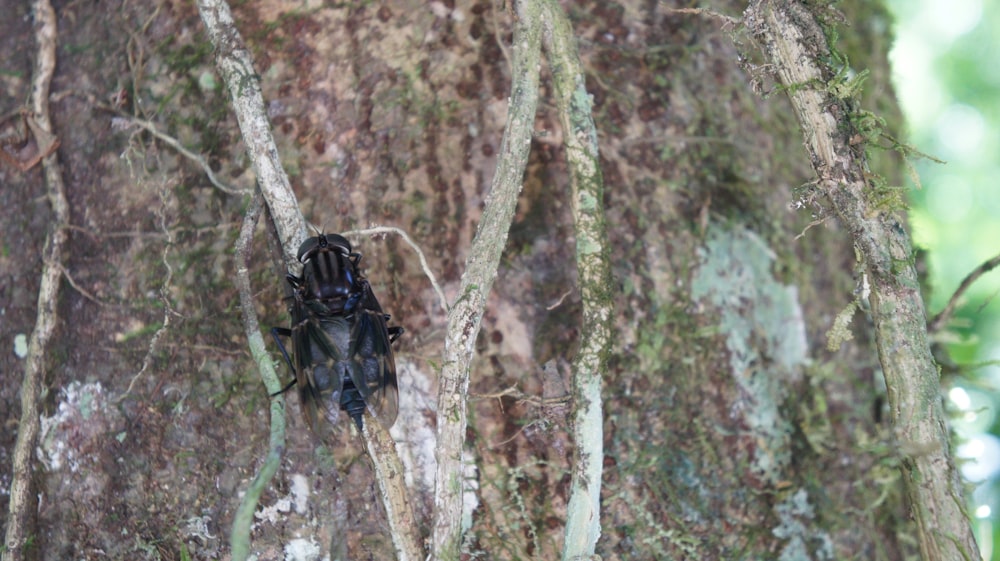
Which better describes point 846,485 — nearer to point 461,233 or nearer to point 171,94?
point 461,233

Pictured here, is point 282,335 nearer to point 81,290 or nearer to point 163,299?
point 163,299

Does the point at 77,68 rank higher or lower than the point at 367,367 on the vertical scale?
higher

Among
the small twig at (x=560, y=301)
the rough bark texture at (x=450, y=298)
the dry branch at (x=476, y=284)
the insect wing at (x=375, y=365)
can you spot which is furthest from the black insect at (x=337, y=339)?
the small twig at (x=560, y=301)

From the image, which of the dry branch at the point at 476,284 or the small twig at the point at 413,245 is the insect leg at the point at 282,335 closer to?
the small twig at the point at 413,245

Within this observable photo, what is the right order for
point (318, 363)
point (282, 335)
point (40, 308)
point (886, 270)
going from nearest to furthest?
1. point (886, 270)
2. point (318, 363)
3. point (282, 335)
4. point (40, 308)

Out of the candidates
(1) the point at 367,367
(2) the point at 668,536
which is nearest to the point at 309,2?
(1) the point at 367,367

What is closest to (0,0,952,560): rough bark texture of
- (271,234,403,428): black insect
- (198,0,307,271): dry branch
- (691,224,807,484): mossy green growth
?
(691,224,807,484): mossy green growth

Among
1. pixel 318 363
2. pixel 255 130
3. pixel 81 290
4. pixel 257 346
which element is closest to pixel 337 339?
pixel 318 363
